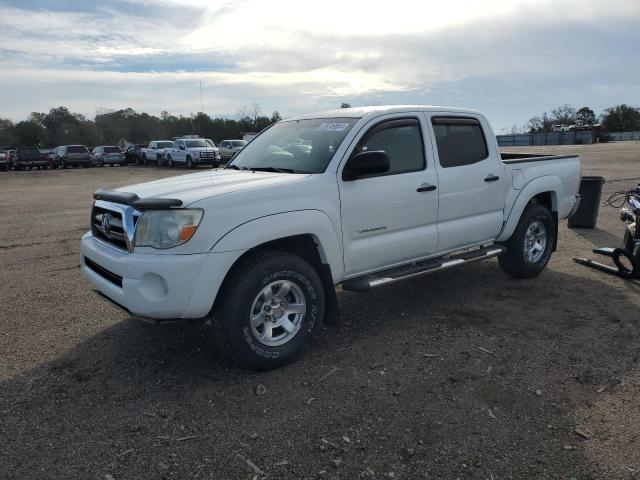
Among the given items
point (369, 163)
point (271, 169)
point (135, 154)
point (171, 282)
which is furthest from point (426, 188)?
point (135, 154)

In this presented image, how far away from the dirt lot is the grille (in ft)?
3.16

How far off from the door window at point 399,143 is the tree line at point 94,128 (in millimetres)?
75411

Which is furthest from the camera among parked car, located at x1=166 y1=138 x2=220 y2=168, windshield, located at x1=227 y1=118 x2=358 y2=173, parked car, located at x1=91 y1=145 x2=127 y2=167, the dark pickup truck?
parked car, located at x1=91 y1=145 x2=127 y2=167

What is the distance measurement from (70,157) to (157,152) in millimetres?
7160

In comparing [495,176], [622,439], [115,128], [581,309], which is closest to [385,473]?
[622,439]

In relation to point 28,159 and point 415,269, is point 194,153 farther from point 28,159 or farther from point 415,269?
point 415,269

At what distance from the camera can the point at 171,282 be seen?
3447mm

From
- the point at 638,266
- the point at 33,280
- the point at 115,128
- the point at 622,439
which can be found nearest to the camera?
the point at 622,439

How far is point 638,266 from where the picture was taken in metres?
5.89

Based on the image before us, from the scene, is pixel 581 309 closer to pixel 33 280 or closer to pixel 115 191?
pixel 115 191

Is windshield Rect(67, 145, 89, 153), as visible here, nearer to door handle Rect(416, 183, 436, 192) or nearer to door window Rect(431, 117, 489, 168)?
door window Rect(431, 117, 489, 168)

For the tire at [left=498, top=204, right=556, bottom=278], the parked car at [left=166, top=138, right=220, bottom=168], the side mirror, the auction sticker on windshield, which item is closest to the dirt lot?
the tire at [left=498, top=204, right=556, bottom=278]

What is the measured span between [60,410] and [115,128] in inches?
3731

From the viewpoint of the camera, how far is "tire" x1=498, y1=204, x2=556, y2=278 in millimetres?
5930
